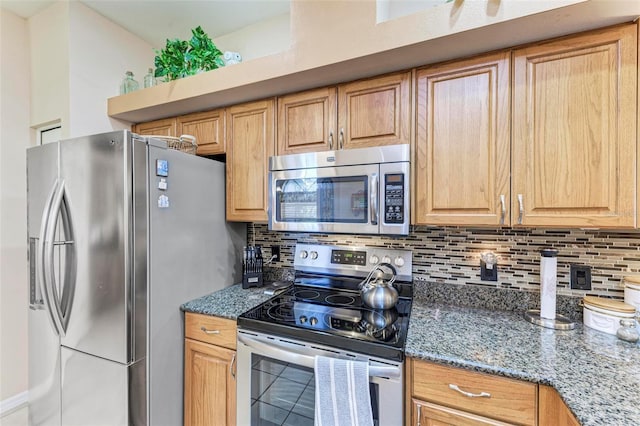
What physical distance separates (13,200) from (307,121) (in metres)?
2.21

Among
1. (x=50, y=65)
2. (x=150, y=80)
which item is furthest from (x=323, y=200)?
(x=50, y=65)

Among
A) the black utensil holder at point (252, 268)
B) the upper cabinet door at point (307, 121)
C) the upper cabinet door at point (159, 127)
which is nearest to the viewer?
the upper cabinet door at point (307, 121)

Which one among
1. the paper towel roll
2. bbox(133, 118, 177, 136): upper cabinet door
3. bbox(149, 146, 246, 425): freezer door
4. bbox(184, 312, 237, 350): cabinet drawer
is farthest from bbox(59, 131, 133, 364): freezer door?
the paper towel roll

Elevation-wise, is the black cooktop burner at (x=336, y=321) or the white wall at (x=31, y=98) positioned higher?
the white wall at (x=31, y=98)

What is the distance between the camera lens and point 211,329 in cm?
149

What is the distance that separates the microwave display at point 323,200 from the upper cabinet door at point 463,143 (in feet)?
0.95

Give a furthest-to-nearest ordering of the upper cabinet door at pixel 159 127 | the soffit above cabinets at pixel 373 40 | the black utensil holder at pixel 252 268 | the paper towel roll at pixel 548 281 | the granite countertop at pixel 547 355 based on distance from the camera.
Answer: the upper cabinet door at pixel 159 127, the black utensil holder at pixel 252 268, the paper towel roll at pixel 548 281, the soffit above cabinets at pixel 373 40, the granite countertop at pixel 547 355

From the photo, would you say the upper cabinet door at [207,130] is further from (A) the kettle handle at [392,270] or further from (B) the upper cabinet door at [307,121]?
(A) the kettle handle at [392,270]

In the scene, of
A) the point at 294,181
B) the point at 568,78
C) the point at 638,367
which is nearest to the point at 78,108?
the point at 294,181

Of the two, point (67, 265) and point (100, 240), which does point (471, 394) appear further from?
point (67, 265)

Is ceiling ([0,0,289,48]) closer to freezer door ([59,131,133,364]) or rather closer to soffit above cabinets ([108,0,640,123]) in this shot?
soffit above cabinets ([108,0,640,123])

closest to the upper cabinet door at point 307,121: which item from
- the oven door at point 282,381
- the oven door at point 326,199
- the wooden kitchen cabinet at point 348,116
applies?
the wooden kitchen cabinet at point 348,116

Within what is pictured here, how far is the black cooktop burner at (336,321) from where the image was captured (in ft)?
3.69

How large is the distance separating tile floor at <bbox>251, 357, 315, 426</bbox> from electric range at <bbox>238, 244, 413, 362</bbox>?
0.17 m
